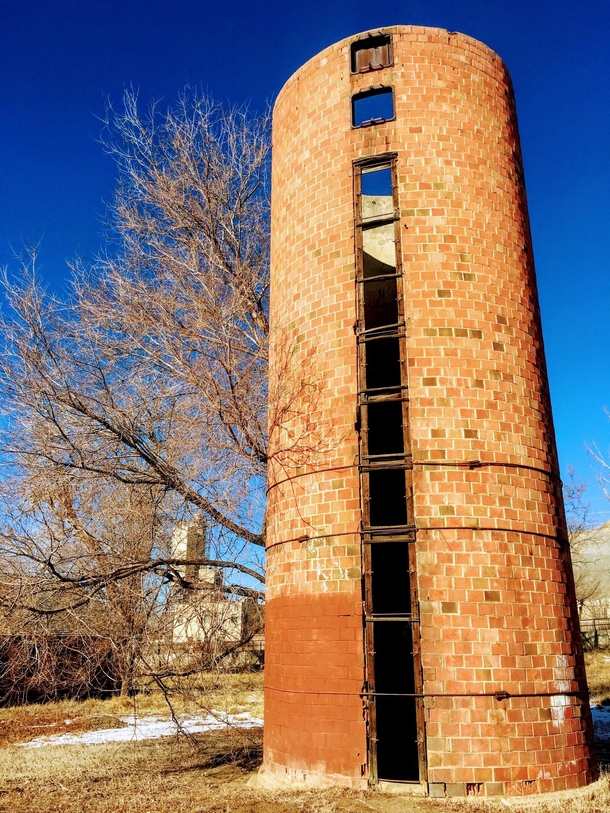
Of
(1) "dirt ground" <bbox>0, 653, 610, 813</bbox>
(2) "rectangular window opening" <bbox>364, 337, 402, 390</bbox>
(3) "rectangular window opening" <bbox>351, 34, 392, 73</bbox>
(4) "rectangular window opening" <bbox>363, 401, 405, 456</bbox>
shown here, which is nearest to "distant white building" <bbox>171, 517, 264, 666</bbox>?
(1) "dirt ground" <bbox>0, 653, 610, 813</bbox>

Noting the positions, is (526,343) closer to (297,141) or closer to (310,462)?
(310,462)

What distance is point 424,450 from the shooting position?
26.7 feet

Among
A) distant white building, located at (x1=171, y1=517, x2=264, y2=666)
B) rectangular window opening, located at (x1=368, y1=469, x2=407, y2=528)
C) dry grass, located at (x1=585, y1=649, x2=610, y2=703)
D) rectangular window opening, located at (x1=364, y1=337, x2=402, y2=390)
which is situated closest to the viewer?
distant white building, located at (x1=171, y1=517, x2=264, y2=666)

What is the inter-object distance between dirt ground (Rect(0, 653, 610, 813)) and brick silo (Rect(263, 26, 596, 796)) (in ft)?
0.99

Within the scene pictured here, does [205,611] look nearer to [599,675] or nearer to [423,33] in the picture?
[423,33]

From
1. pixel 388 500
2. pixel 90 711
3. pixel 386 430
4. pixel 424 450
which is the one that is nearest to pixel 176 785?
pixel 388 500

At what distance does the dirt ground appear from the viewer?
6.86 metres

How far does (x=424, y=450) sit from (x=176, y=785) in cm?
599

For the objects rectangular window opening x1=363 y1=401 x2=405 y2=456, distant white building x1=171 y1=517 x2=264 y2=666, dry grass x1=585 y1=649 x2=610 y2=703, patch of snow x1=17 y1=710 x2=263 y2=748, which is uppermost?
rectangular window opening x1=363 y1=401 x2=405 y2=456

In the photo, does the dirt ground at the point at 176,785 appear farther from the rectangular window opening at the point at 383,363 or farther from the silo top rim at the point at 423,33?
the silo top rim at the point at 423,33

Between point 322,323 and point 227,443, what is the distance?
3627 millimetres

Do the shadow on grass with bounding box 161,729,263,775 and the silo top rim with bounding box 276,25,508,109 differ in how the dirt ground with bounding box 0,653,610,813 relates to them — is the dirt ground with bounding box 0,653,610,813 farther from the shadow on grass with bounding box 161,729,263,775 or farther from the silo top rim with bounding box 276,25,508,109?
the silo top rim with bounding box 276,25,508,109

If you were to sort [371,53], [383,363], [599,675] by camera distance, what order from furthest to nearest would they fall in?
[599,675] < [383,363] < [371,53]

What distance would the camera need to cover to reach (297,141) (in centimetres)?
1052
